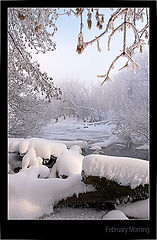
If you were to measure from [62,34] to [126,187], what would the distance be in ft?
4.14

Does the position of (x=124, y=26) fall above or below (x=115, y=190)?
above

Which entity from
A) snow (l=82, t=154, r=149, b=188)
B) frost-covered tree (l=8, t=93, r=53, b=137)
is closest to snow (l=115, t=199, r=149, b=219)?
snow (l=82, t=154, r=149, b=188)

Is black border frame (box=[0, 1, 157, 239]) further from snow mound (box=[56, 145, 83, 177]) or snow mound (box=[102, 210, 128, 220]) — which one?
snow mound (box=[56, 145, 83, 177])

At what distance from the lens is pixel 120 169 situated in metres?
1.00

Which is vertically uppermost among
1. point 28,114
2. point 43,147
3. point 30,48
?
point 30,48

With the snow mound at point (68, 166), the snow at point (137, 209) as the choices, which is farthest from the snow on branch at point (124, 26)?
the snow mound at point (68, 166)

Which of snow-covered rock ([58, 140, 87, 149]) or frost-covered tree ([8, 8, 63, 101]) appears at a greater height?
frost-covered tree ([8, 8, 63, 101])

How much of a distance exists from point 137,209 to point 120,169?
0.23 meters

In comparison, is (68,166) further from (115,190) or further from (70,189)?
(115,190)

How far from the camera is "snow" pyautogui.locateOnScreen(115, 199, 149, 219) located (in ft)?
2.96

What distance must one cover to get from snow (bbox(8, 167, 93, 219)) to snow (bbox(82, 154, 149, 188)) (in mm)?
129

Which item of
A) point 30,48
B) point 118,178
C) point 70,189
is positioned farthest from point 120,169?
Result: point 30,48

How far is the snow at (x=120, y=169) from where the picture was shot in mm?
969

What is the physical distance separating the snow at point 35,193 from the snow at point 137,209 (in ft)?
0.73
